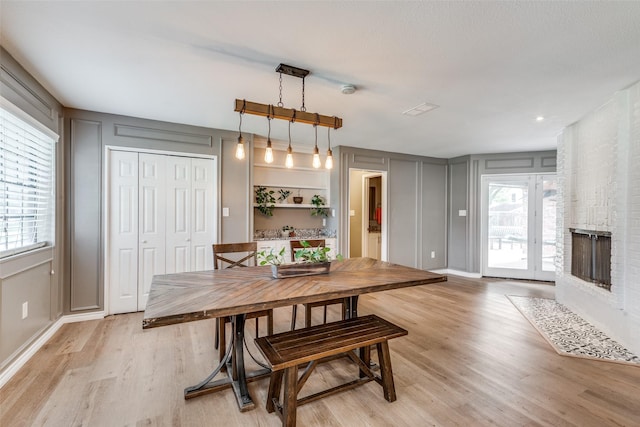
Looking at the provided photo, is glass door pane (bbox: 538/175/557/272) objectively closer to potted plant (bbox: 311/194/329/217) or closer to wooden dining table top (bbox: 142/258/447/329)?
potted plant (bbox: 311/194/329/217)

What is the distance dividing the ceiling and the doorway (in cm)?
312

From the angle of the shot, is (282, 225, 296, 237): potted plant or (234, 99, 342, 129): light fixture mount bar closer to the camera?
(234, 99, 342, 129): light fixture mount bar

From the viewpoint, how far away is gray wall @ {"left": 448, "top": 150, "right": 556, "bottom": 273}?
5492mm

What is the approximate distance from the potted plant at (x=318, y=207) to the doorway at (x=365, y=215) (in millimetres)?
1029

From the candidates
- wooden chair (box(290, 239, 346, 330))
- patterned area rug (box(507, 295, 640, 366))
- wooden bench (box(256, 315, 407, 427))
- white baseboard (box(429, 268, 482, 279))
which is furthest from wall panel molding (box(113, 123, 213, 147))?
white baseboard (box(429, 268, 482, 279))

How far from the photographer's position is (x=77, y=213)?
3383 millimetres

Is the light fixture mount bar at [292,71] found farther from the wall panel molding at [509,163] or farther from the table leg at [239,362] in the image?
the wall panel molding at [509,163]

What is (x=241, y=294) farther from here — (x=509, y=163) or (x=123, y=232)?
(x=509, y=163)

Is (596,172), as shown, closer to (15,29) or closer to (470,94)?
(470,94)

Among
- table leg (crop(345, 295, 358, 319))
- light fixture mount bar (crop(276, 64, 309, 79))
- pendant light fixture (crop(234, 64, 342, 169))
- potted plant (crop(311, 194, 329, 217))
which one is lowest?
table leg (crop(345, 295, 358, 319))

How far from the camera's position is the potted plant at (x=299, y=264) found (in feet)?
7.26

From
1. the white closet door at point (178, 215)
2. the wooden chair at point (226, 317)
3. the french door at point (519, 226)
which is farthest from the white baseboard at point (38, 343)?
the french door at point (519, 226)

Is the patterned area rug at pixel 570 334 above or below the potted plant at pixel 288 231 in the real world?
below

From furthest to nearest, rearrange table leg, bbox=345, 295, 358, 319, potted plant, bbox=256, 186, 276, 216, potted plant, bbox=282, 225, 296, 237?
potted plant, bbox=282, 225, 296, 237
potted plant, bbox=256, 186, 276, 216
table leg, bbox=345, 295, 358, 319
